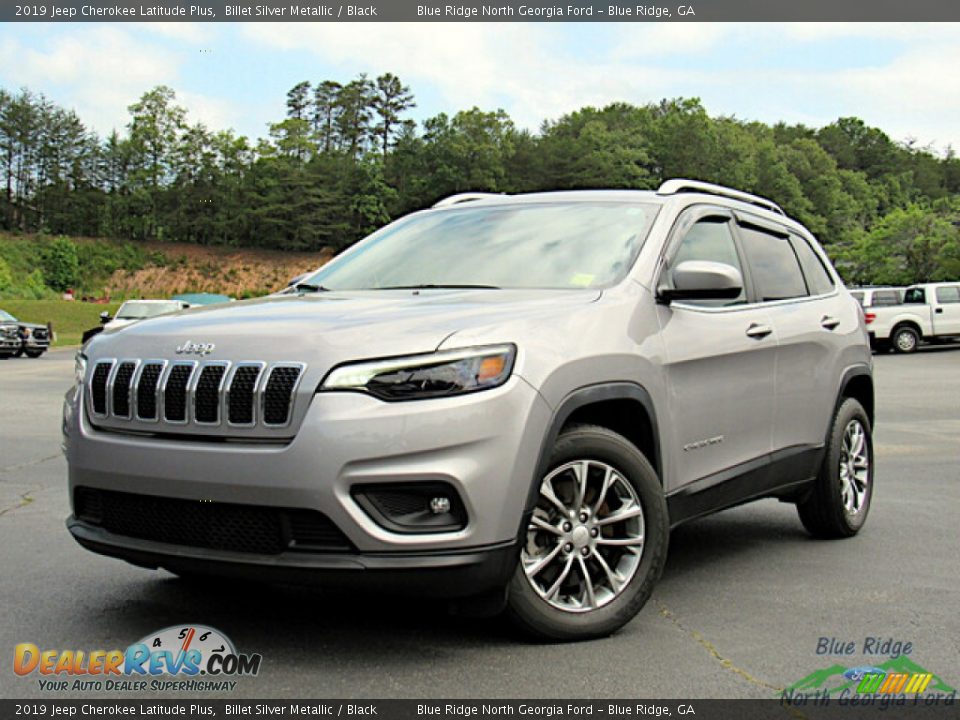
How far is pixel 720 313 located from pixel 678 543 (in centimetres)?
157

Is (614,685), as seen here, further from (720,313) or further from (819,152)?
(819,152)

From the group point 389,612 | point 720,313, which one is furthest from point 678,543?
point 389,612

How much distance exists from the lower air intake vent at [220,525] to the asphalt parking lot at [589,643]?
45cm

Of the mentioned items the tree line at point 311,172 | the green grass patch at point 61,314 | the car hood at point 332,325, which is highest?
the tree line at point 311,172

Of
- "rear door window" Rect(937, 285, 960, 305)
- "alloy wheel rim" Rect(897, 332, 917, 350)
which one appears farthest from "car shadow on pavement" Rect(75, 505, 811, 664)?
"rear door window" Rect(937, 285, 960, 305)

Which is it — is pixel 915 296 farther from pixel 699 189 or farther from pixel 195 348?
pixel 195 348

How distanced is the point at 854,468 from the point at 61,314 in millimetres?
60087

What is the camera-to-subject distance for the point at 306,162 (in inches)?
5044

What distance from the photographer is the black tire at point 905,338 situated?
100 ft

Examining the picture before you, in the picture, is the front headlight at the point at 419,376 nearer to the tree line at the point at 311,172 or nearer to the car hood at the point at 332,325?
the car hood at the point at 332,325

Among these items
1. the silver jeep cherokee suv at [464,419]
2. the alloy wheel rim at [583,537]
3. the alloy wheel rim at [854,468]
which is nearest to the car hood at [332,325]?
the silver jeep cherokee suv at [464,419]

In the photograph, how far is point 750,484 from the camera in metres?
5.15
